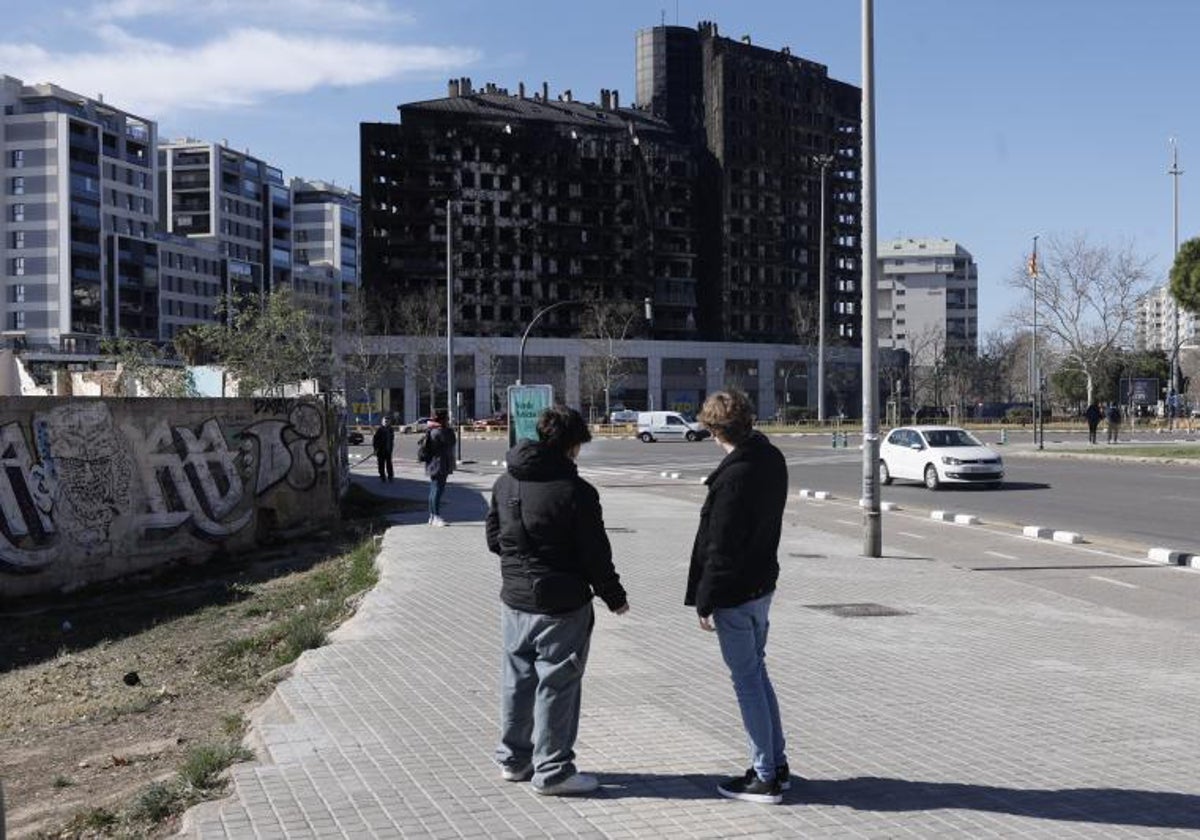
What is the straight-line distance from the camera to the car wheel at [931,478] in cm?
2814

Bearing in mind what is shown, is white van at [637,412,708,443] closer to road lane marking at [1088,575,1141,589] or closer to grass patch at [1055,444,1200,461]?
grass patch at [1055,444,1200,461]

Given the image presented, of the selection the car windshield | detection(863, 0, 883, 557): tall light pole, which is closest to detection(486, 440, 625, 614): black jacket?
detection(863, 0, 883, 557): tall light pole

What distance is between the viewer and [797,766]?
607 cm

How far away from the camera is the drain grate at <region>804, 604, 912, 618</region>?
11.1m

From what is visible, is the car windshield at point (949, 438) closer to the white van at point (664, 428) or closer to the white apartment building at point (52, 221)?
the white van at point (664, 428)

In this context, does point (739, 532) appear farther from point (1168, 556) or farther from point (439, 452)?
point (439, 452)

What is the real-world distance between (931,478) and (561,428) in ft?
78.5

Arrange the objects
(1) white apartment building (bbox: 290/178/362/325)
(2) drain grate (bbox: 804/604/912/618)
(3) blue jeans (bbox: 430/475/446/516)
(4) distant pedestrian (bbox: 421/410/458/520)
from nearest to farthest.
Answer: (2) drain grate (bbox: 804/604/912/618), (4) distant pedestrian (bbox: 421/410/458/520), (3) blue jeans (bbox: 430/475/446/516), (1) white apartment building (bbox: 290/178/362/325)

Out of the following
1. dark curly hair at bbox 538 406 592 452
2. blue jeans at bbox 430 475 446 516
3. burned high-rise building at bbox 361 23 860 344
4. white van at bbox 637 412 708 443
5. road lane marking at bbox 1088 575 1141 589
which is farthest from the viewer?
A: burned high-rise building at bbox 361 23 860 344

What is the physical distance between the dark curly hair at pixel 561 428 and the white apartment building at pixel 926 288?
17550 cm

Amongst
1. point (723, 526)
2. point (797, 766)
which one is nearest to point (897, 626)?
point (797, 766)

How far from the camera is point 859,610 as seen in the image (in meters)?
11.4

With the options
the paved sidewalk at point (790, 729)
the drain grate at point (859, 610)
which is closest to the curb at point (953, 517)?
the paved sidewalk at point (790, 729)

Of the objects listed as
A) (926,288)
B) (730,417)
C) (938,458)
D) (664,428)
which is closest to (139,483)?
(730,417)
